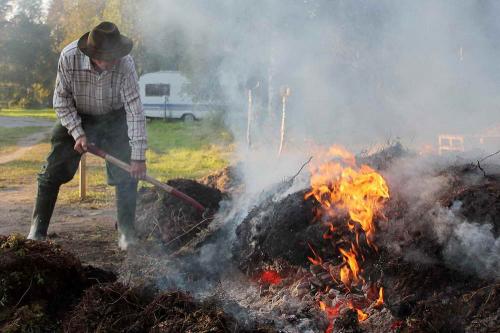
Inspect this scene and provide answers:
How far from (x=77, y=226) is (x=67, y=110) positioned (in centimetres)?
194

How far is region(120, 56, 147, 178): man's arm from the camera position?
534 cm

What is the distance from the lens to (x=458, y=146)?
10016 mm

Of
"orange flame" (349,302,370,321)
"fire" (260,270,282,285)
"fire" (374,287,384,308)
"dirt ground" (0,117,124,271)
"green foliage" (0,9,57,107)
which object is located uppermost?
"green foliage" (0,9,57,107)

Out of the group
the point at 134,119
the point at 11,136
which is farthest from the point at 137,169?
the point at 11,136

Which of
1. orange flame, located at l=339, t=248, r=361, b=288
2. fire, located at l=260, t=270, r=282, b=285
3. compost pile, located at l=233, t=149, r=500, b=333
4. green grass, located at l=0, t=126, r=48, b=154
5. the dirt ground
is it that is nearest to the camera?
compost pile, located at l=233, t=149, r=500, b=333

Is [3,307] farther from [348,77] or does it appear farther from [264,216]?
[348,77]

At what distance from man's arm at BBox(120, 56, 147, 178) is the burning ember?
170cm

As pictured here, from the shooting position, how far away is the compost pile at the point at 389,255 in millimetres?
3344

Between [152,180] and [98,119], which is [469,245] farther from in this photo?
[98,119]

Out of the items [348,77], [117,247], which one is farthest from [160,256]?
[348,77]

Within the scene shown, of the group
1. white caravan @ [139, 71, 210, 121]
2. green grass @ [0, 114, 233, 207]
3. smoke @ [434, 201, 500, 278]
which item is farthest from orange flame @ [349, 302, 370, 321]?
white caravan @ [139, 71, 210, 121]

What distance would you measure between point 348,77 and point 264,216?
8.24 metres

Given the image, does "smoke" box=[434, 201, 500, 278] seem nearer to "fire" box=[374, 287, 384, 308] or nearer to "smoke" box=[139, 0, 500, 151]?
"fire" box=[374, 287, 384, 308]

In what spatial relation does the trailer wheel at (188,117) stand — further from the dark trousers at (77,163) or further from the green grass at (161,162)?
the dark trousers at (77,163)
